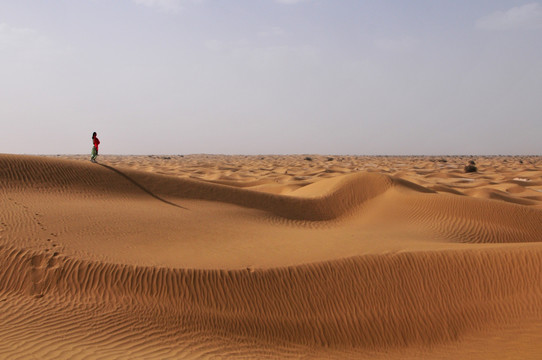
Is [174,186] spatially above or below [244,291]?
above

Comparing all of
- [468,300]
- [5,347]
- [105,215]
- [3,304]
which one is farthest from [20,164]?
[468,300]

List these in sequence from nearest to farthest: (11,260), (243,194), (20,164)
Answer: (11,260)
(20,164)
(243,194)

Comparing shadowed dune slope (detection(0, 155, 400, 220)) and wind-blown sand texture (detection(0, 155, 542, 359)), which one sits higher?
shadowed dune slope (detection(0, 155, 400, 220))

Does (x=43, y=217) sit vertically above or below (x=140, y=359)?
above

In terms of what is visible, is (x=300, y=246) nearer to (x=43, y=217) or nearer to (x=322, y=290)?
(x=322, y=290)

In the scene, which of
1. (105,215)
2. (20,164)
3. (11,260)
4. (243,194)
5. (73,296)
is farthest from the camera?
(243,194)

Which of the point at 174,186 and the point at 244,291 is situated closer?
the point at 244,291

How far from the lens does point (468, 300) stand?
7352mm

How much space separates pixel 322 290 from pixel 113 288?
344 centimetres

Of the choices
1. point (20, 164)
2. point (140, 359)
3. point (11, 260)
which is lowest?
point (140, 359)

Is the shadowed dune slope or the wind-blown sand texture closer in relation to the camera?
the wind-blown sand texture

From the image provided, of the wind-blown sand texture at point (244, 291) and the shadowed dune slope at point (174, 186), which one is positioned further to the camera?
the shadowed dune slope at point (174, 186)

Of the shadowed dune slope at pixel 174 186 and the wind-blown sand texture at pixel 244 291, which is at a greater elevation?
the shadowed dune slope at pixel 174 186

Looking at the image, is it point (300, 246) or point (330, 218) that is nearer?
point (300, 246)
